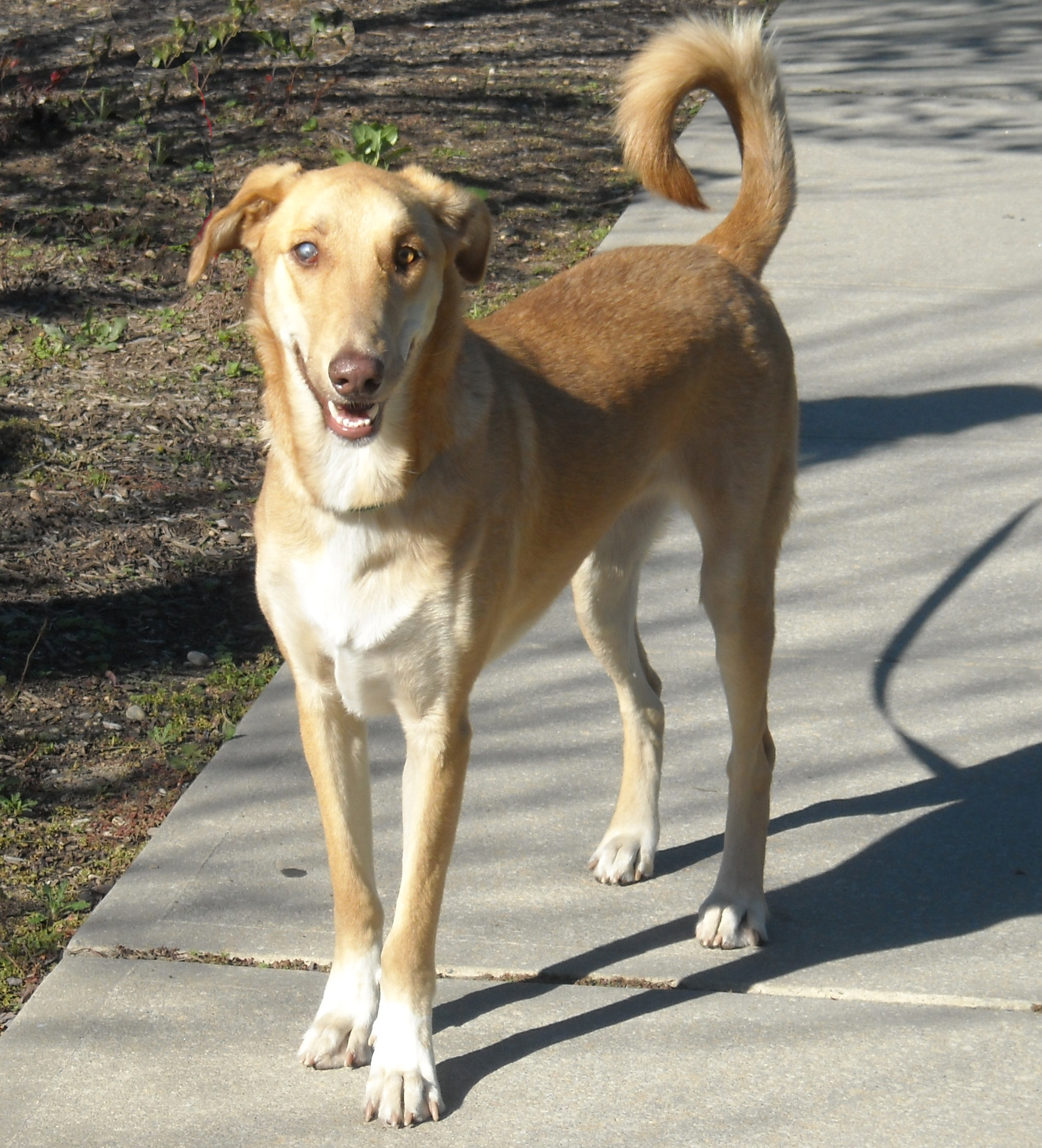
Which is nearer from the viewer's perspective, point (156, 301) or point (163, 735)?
point (163, 735)

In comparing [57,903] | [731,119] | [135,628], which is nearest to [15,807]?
[57,903]

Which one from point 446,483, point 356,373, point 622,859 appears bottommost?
point 622,859

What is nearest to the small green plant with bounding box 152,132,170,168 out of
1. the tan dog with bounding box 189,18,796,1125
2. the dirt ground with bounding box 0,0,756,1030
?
the dirt ground with bounding box 0,0,756,1030

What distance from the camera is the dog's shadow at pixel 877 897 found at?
3.12 meters

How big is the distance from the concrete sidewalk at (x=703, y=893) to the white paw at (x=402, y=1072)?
49 millimetres

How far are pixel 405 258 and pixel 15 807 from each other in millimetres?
1890

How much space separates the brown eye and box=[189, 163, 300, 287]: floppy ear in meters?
0.32

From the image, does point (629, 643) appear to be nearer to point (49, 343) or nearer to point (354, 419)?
point (354, 419)

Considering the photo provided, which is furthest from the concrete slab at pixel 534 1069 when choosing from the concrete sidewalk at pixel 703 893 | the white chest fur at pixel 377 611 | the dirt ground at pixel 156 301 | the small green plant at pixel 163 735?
the small green plant at pixel 163 735

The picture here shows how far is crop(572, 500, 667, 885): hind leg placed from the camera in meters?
3.68

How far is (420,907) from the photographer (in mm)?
2875

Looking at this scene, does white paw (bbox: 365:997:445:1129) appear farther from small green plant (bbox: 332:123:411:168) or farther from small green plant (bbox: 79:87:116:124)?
small green plant (bbox: 79:87:116:124)

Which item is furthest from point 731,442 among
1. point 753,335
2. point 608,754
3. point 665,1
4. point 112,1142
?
point 665,1

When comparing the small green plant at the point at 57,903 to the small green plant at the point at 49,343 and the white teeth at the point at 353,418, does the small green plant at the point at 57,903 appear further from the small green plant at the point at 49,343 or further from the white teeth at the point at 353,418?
A: the small green plant at the point at 49,343
